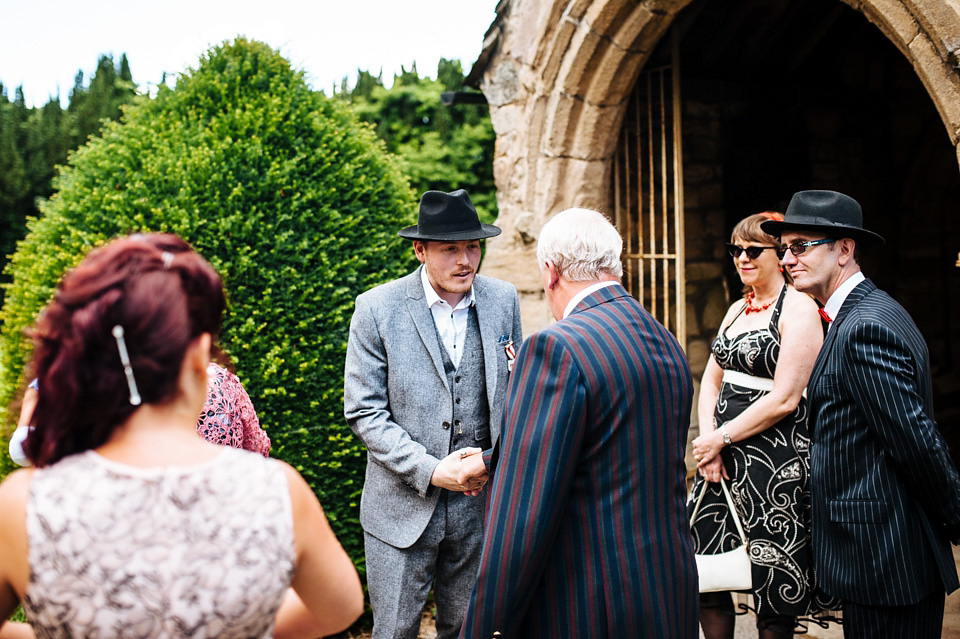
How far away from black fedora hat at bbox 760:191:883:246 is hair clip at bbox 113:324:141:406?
7.11 feet

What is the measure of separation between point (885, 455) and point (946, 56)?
1.51 meters

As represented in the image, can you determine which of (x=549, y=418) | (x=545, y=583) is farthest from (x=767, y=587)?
(x=549, y=418)

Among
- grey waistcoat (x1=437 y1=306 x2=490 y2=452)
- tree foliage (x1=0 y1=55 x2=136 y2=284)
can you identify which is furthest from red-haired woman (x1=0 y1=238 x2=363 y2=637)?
tree foliage (x1=0 y1=55 x2=136 y2=284)

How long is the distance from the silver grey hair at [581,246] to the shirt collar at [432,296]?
906 mm

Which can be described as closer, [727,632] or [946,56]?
[946,56]

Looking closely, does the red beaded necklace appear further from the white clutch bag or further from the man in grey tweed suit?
the man in grey tweed suit

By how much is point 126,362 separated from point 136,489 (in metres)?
0.20

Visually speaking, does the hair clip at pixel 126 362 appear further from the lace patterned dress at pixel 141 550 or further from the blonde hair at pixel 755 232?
the blonde hair at pixel 755 232

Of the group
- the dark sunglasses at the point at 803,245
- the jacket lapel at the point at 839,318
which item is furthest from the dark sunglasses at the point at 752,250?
the jacket lapel at the point at 839,318

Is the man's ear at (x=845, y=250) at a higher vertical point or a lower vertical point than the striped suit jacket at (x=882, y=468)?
higher

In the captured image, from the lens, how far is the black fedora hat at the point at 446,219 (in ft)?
9.68

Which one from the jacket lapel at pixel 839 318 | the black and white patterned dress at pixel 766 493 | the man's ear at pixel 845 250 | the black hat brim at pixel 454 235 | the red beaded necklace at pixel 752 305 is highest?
the black hat brim at pixel 454 235

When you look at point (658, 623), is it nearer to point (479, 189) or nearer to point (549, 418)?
point (549, 418)

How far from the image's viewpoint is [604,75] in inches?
177
